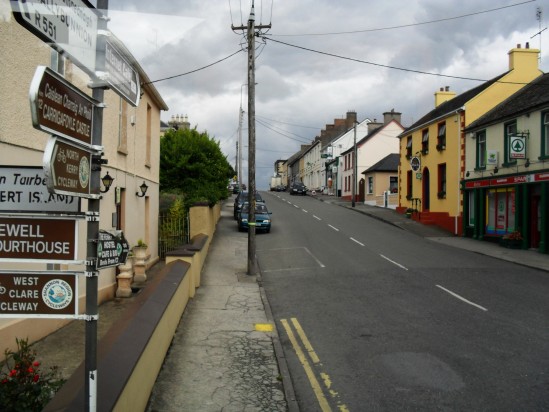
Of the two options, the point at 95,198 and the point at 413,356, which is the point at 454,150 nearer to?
the point at 413,356

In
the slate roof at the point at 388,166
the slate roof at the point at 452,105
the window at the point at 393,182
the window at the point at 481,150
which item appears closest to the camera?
the window at the point at 481,150

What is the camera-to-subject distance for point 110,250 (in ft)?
10.8

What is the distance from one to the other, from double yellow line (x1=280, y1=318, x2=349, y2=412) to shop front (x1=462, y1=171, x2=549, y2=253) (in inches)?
621

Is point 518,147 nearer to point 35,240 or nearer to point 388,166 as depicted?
point 35,240

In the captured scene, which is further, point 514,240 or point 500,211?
point 500,211

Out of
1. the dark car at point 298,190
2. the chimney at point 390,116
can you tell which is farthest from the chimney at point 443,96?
the dark car at point 298,190

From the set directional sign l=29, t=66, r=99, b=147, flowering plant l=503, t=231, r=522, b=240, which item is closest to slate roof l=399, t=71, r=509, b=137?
flowering plant l=503, t=231, r=522, b=240

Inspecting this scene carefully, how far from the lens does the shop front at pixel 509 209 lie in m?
21.0

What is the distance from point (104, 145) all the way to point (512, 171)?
19.3 m

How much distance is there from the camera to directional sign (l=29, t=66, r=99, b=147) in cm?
256

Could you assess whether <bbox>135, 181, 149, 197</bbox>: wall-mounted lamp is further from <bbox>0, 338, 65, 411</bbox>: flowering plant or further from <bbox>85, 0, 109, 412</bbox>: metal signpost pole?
<bbox>85, 0, 109, 412</bbox>: metal signpost pole

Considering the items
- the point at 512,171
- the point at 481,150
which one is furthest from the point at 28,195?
the point at 481,150

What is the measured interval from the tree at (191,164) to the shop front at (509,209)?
14.1 m

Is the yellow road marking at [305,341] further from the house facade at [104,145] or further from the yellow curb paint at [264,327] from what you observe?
the house facade at [104,145]
